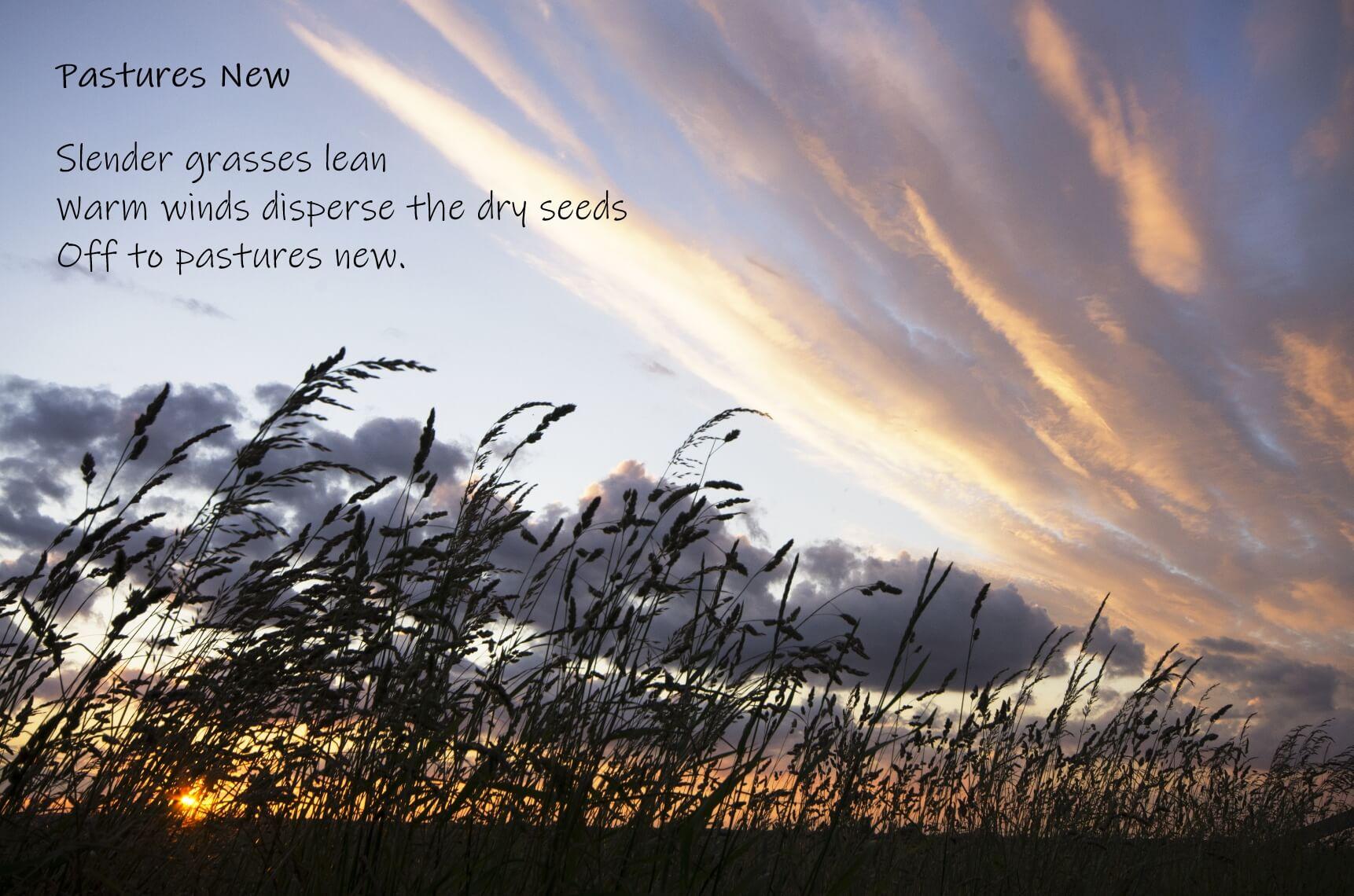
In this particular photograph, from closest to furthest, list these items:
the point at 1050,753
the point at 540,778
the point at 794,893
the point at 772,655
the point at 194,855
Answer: the point at 772,655, the point at 194,855, the point at 540,778, the point at 794,893, the point at 1050,753

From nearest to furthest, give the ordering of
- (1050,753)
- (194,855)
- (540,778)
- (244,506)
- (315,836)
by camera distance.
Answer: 1. (315,836)
2. (194,855)
3. (540,778)
4. (244,506)
5. (1050,753)

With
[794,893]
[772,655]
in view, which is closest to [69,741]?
[772,655]

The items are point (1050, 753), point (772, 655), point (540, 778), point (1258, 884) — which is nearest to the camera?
point (772, 655)

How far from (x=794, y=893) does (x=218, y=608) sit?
2.79 meters

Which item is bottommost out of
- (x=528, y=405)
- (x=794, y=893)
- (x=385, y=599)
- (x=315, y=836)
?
(x=794, y=893)

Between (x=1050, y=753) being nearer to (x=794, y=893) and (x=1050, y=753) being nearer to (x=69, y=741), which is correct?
(x=794, y=893)

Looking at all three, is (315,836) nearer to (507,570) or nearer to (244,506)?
(507,570)

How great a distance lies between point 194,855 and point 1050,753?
548 centimetres

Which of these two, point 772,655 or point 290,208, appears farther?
point 290,208

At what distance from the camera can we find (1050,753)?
607cm

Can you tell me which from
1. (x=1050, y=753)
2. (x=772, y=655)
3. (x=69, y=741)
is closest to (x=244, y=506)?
(x=69, y=741)

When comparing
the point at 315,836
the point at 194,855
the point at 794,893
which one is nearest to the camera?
the point at 315,836

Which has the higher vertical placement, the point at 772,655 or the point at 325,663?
the point at 772,655

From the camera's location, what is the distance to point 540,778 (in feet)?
9.35
